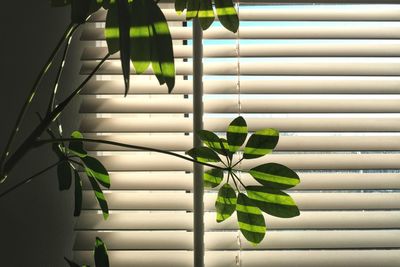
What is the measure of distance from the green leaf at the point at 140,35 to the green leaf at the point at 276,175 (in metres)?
0.38

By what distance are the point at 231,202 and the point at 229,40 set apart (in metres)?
0.59

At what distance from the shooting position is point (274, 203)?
1167 mm

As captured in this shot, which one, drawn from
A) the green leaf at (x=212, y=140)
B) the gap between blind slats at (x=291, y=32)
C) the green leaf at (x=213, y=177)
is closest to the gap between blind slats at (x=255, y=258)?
the green leaf at (x=213, y=177)

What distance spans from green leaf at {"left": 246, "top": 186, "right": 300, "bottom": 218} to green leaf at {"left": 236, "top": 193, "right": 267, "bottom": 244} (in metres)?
0.03

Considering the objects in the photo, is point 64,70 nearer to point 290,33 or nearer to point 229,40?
point 229,40

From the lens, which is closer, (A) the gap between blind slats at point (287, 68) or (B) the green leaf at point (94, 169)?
(B) the green leaf at point (94, 169)

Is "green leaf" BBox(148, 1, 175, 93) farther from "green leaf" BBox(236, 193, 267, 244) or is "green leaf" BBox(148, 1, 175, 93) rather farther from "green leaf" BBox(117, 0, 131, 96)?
"green leaf" BBox(236, 193, 267, 244)

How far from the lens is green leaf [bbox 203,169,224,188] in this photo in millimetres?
1283

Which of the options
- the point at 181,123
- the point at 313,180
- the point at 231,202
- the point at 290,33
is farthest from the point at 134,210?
the point at 290,33

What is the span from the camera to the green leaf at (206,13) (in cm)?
122

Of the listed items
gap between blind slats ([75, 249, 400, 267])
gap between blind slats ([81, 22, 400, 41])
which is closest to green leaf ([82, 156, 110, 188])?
gap between blind slats ([75, 249, 400, 267])

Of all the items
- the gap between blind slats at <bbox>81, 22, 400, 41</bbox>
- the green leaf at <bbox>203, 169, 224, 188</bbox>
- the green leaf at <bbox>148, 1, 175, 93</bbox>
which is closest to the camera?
the green leaf at <bbox>148, 1, 175, 93</bbox>

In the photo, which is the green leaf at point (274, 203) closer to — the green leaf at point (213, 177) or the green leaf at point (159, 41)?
the green leaf at point (213, 177)

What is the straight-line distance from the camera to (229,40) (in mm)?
1629
